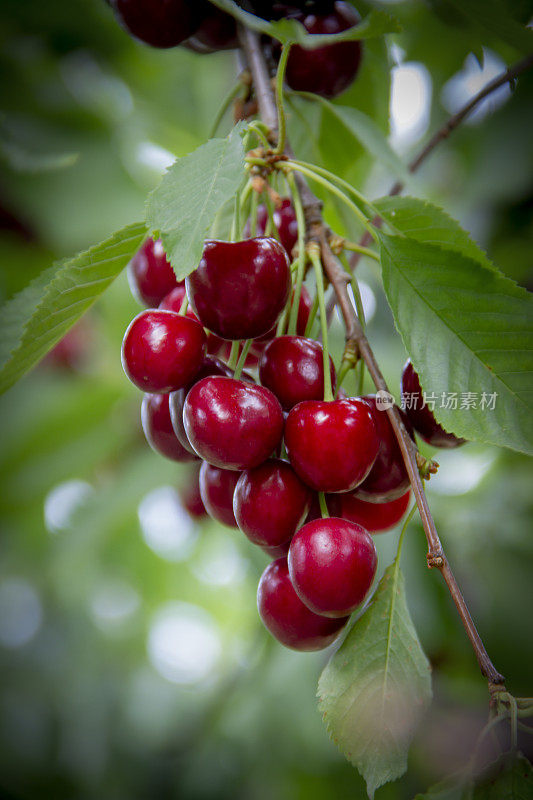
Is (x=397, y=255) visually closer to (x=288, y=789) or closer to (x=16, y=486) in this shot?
(x=16, y=486)

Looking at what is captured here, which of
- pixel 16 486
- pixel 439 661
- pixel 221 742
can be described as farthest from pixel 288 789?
pixel 16 486

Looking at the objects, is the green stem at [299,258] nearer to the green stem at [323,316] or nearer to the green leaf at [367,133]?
the green stem at [323,316]

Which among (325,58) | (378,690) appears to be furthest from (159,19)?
(378,690)

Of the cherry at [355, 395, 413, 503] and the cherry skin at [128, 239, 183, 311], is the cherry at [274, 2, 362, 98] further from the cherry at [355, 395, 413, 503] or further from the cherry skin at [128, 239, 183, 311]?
the cherry at [355, 395, 413, 503]

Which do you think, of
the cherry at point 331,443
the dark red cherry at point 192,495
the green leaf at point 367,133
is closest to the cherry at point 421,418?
the cherry at point 331,443

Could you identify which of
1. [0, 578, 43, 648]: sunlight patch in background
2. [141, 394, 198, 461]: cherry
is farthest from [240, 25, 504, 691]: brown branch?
[0, 578, 43, 648]: sunlight patch in background

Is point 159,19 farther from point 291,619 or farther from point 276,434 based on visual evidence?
point 291,619
